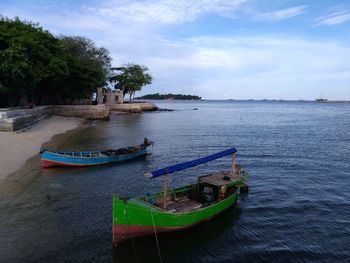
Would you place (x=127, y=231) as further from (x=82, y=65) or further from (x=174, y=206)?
(x=82, y=65)

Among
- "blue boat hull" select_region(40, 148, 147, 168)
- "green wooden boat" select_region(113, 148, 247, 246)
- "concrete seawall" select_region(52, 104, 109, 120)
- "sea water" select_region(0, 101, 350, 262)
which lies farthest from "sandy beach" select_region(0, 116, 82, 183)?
"concrete seawall" select_region(52, 104, 109, 120)

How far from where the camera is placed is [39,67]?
187 ft

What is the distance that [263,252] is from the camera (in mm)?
14352

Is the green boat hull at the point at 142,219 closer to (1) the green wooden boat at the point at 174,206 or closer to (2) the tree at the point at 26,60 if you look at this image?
(1) the green wooden boat at the point at 174,206

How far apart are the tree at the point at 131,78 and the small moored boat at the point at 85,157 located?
74.5 meters

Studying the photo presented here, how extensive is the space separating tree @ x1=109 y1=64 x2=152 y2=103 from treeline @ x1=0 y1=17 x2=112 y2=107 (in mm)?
19967

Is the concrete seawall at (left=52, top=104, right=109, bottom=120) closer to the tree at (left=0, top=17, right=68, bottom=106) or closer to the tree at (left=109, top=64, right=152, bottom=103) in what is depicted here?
the tree at (left=0, top=17, right=68, bottom=106)

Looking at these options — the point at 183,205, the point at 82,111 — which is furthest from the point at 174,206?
the point at 82,111

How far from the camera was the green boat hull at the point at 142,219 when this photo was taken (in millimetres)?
13852

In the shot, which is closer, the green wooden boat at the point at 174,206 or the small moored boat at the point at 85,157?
the green wooden boat at the point at 174,206

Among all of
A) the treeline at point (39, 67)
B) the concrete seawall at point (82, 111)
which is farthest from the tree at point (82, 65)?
the concrete seawall at point (82, 111)

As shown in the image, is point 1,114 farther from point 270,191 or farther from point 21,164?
point 270,191

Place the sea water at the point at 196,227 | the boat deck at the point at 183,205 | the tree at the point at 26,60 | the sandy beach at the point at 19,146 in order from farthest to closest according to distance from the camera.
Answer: the tree at the point at 26,60 < the sandy beach at the point at 19,146 < the boat deck at the point at 183,205 < the sea water at the point at 196,227

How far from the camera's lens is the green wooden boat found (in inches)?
554
